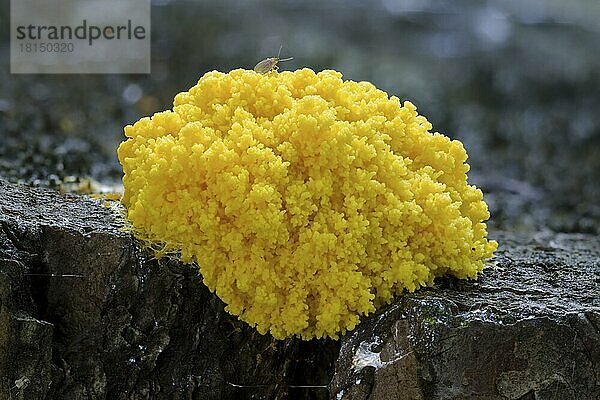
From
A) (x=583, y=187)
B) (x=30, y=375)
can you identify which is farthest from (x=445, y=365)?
(x=583, y=187)

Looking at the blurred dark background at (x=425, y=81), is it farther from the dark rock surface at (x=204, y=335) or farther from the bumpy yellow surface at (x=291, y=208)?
the bumpy yellow surface at (x=291, y=208)

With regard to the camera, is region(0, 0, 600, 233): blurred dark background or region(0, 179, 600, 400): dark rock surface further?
region(0, 0, 600, 233): blurred dark background

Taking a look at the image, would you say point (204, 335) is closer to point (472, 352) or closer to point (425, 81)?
point (472, 352)

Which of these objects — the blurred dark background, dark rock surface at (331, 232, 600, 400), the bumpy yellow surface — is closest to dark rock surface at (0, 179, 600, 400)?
dark rock surface at (331, 232, 600, 400)

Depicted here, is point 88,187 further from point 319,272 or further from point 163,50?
point 163,50

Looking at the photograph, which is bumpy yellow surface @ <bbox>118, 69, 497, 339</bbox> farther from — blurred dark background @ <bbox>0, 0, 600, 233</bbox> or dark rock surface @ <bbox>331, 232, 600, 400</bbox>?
blurred dark background @ <bbox>0, 0, 600, 233</bbox>

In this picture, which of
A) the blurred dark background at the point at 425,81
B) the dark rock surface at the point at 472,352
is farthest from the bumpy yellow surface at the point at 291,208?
the blurred dark background at the point at 425,81
